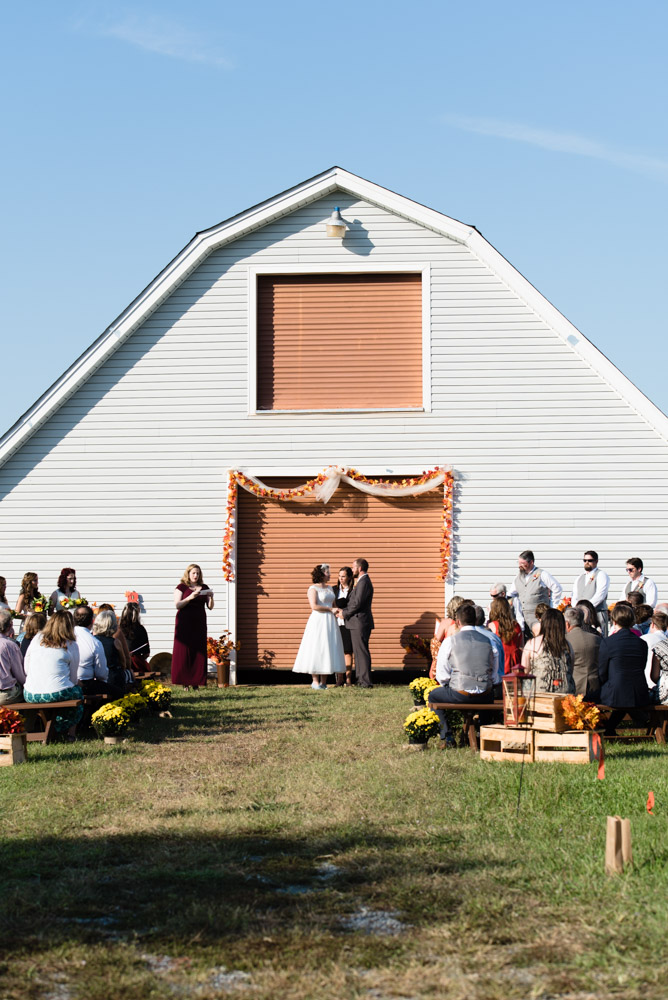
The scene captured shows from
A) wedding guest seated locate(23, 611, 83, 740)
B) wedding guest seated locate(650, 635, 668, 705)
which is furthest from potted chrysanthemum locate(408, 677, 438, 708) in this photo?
wedding guest seated locate(23, 611, 83, 740)

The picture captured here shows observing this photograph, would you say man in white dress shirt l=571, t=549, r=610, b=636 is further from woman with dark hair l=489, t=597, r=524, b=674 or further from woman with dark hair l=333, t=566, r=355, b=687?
woman with dark hair l=489, t=597, r=524, b=674

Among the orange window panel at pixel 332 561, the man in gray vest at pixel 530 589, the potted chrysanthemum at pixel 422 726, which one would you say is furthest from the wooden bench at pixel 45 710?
the man in gray vest at pixel 530 589

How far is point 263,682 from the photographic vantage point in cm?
1966

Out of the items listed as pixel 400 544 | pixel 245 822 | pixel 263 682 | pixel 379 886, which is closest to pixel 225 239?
pixel 400 544

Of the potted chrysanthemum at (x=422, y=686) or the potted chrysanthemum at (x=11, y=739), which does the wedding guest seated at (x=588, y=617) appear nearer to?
the potted chrysanthemum at (x=422, y=686)

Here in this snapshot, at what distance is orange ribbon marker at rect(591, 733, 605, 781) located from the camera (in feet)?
29.5

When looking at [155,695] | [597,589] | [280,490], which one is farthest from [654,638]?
[280,490]

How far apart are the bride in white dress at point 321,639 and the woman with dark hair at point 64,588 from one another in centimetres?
360

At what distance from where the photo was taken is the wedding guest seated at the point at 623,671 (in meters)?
11.4

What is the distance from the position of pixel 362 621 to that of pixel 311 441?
10.3ft

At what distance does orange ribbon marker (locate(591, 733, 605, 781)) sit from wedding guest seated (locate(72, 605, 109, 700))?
17.7ft

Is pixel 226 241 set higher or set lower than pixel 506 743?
higher

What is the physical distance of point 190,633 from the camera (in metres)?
17.9

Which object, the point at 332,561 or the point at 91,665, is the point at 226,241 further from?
Answer: the point at 91,665
